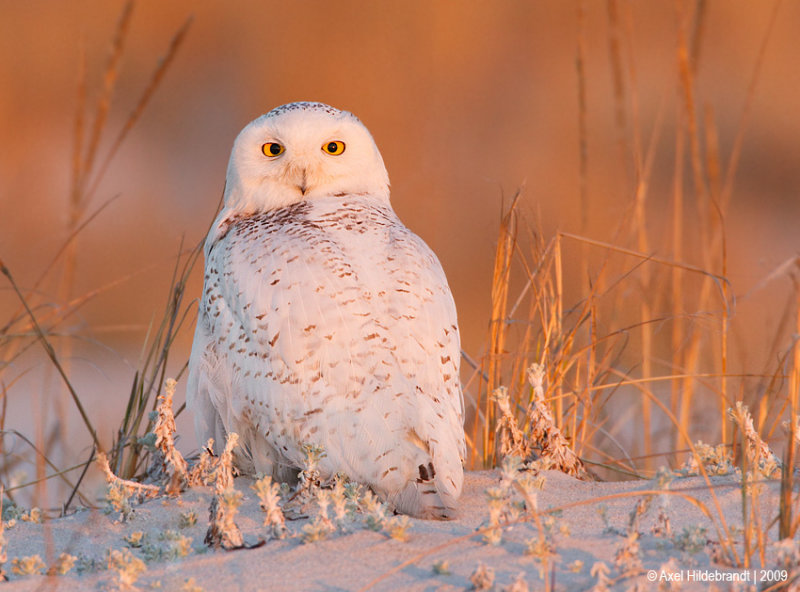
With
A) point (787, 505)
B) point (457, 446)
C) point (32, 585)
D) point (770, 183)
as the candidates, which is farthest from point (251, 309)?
point (770, 183)

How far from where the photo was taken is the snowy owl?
2.88m

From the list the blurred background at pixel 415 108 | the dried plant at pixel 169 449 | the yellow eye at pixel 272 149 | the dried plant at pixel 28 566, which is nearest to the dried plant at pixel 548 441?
the dried plant at pixel 169 449

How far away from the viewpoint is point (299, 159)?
3736mm

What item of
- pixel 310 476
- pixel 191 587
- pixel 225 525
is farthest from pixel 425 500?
pixel 191 587

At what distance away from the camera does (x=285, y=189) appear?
12.5 ft

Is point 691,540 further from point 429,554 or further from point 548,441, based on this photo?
point 548,441

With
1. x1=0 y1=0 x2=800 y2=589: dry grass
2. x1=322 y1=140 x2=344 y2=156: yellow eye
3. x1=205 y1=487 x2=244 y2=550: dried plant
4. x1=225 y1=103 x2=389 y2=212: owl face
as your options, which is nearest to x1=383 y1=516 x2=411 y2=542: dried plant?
x1=0 y1=0 x2=800 y2=589: dry grass

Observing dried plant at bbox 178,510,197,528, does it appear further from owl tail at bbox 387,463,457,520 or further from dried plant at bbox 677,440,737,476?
dried plant at bbox 677,440,737,476

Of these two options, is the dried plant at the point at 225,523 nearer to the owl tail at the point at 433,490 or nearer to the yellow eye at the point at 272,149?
the owl tail at the point at 433,490

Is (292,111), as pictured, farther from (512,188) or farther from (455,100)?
(455,100)

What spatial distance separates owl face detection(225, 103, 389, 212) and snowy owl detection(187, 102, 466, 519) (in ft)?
0.66

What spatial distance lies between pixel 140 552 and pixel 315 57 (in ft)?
27.9

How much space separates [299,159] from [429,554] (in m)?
1.95

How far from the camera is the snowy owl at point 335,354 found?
113 inches
